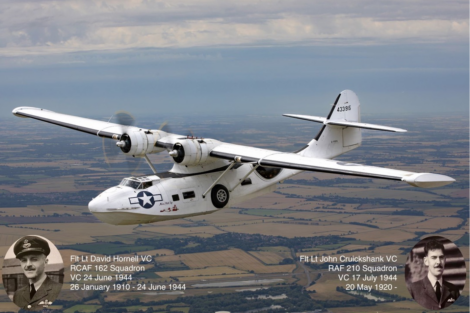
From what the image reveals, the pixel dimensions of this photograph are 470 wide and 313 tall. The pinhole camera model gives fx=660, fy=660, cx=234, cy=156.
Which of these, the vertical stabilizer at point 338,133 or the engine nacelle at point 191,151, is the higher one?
the vertical stabilizer at point 338,133

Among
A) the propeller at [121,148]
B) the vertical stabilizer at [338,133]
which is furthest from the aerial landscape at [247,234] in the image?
the vertical stabilizer at [338,133]

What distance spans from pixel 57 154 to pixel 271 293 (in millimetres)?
120666

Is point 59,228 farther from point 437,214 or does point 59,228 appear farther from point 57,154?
point 57,154

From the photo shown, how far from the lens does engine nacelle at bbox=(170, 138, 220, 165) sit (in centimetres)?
3108

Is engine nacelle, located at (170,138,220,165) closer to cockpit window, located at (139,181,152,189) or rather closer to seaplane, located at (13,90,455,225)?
seaplane, located at (13,90,455,225)

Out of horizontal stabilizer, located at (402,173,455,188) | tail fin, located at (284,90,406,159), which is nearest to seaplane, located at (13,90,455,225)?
horizontal stabilizer, located at (402,173,455,188)

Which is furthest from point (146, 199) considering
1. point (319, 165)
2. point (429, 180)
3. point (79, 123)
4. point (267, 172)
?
point (429, 180)

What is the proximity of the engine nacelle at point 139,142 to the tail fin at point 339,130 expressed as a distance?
8971 millimetres

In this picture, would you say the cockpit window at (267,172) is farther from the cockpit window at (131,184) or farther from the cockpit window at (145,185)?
the cockpit window at (131,184)

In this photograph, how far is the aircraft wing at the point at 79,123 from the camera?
3547 centimetres

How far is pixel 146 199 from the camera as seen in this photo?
99.7ft

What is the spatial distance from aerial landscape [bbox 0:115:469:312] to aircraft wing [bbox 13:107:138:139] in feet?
9.16

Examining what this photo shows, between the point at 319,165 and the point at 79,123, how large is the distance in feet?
52.2

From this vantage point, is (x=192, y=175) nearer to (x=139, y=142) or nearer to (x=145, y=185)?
(x=145, y=185)
